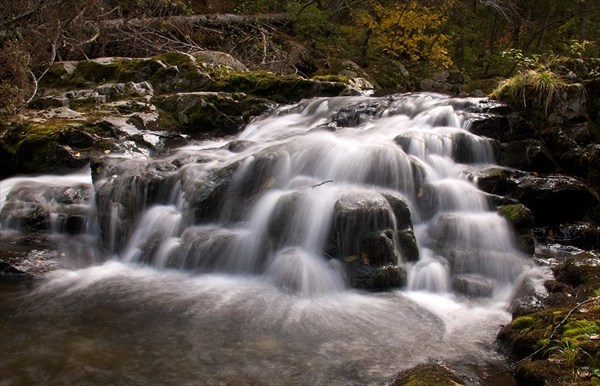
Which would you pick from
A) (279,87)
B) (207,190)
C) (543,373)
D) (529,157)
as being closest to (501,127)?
(529,157)

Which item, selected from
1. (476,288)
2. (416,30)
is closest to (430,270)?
(476,288)

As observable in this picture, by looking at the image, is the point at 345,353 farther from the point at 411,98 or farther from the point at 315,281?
the point at 411,98

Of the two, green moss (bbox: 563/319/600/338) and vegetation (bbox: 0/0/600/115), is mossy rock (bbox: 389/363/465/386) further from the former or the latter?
vegetation (bbox: 0/0/600/115)

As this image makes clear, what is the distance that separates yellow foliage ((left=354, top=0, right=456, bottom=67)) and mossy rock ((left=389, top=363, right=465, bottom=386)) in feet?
49.7

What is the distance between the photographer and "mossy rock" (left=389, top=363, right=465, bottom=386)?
3098 millimetres

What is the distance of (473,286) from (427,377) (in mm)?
2636

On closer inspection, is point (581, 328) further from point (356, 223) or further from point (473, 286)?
point (356, 223)

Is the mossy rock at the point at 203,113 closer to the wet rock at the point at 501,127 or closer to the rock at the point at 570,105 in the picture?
the wet rock at the point at 501,127

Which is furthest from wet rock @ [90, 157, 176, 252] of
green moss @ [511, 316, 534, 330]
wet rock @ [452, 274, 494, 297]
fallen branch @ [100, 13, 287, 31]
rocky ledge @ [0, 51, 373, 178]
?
fallen branch @ [100, 13, 287, 31]

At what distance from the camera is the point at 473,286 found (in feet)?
18.1

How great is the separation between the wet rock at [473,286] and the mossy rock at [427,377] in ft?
7.67

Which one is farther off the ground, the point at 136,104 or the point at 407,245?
the point at 136,104

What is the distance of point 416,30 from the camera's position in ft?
58.0

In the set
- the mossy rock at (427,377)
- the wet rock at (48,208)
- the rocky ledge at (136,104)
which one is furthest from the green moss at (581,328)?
the rocky ledge at (136,104)
